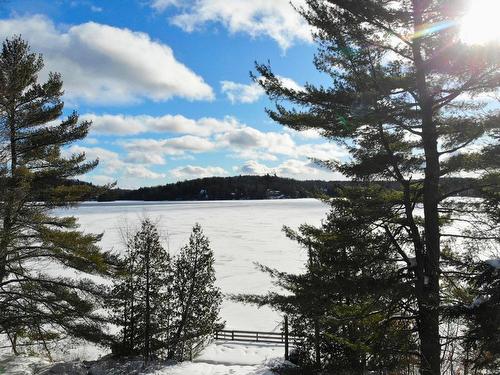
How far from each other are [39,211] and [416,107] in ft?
34.6

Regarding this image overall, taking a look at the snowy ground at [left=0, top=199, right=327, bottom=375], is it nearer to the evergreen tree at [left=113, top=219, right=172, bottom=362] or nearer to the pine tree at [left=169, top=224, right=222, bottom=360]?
the pine tree at [left=169, top=224, right=222, bottom=360]

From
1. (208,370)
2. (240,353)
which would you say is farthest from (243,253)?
(208,370)

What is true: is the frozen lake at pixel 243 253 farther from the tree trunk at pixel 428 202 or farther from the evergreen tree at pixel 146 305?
the tree trunk at pixel 428 202

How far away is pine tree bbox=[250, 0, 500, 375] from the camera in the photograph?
746 cm

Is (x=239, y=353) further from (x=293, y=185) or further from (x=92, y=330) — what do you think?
(x=293, y=185)

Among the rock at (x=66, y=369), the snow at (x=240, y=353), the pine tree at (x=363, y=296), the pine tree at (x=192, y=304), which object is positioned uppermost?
the pine tree at (x=363, y=296)

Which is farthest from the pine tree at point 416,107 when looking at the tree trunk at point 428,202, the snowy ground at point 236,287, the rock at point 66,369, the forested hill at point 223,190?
the forested hill at point 223,190

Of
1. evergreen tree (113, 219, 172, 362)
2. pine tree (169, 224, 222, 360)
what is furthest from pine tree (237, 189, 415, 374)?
pine tree (169, 224, 222, 360)

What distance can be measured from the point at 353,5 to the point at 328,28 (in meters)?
0.64

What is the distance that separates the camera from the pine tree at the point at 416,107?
7461 mm

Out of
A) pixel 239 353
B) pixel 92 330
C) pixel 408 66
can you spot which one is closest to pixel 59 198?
pixel 92 330

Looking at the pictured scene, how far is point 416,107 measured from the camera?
8305 mm

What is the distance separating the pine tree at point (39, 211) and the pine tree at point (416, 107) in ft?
23.1

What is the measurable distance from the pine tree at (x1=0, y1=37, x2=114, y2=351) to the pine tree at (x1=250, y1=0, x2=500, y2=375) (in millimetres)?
7036
